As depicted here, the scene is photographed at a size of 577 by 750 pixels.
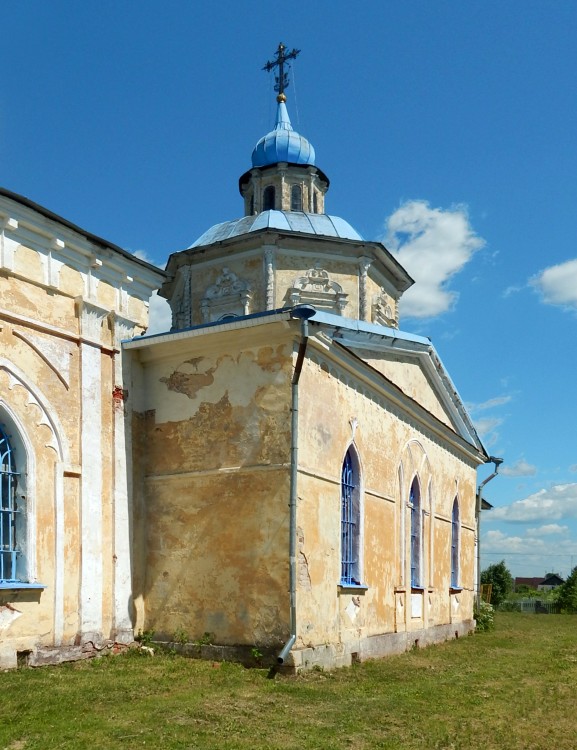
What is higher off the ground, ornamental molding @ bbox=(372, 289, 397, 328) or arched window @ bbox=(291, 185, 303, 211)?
arched window @ bbox=(291, 185, 303, 211)

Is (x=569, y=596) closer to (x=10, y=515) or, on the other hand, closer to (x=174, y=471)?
(x=174, y=471)

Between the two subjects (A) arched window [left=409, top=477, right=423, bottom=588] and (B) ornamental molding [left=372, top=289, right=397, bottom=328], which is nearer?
(A) arched window [left=409, top=477, right=423, bottom=588]

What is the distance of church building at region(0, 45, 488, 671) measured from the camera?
9336mm

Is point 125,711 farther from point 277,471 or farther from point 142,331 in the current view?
point 142,331

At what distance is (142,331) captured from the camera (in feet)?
37.3

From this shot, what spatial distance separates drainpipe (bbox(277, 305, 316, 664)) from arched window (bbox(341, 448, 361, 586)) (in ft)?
6.62

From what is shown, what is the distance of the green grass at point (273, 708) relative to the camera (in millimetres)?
6496

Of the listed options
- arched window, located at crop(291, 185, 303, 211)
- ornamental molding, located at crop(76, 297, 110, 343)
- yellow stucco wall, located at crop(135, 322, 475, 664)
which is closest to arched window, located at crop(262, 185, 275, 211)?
arched window, located at crop(291, 185, 303, 211)

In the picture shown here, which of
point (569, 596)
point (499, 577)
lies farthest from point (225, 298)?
point (499, 577)

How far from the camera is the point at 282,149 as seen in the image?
848 inches

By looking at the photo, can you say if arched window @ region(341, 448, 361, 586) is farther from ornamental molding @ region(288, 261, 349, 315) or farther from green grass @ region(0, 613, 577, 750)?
ornamental molding @ region(288, 261, 349, 315)

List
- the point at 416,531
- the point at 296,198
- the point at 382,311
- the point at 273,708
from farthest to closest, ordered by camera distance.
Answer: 1. the point at 296,198
2. the point at 382,311
3. the point at 416,531
4. the point at 273,708

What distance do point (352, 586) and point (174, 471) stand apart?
3036 mm

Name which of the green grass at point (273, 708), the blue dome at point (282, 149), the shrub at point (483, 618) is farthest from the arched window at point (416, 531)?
the blue dome at point (282, 149)
